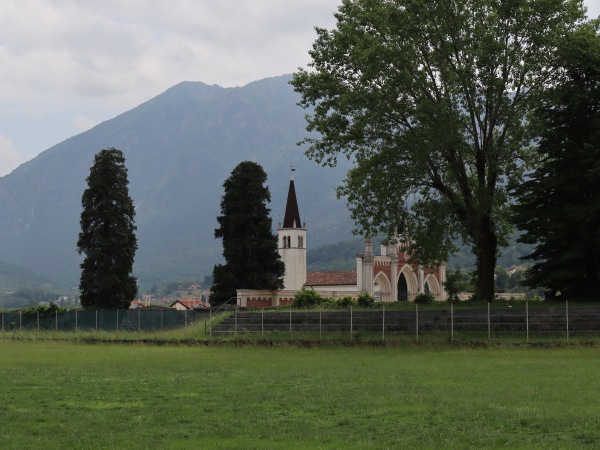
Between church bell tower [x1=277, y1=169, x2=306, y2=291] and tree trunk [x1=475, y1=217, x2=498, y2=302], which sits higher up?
church bell tower [x1=277, y1=169, x2=306, y2=291]

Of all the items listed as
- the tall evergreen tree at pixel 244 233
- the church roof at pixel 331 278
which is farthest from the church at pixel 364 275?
the tall evergreen tree at pixel 244 233

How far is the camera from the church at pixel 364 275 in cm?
11731

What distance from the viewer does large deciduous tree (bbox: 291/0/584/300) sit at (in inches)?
1750

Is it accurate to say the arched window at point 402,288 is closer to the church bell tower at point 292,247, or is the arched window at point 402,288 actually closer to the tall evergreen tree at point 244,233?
the church bell tower at point 292,247

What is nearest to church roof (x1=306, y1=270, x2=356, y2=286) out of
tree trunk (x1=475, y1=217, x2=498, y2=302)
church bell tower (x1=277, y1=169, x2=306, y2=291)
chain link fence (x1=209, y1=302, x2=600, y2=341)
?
church bell tower (x1=277, y1=169, x2=306, y2=291)

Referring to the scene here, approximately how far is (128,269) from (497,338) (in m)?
43.0

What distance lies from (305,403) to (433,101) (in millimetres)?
28466

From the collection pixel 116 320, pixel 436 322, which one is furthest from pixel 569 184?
pixel 116 320

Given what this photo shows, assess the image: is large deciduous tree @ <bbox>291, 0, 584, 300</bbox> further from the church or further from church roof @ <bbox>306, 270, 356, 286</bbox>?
church roof @ <bbox>306, 270, 356, 286</bbox>

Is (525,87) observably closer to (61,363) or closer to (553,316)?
(553,316)

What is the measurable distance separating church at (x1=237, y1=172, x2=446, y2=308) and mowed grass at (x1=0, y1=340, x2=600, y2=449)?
83691 millimetres

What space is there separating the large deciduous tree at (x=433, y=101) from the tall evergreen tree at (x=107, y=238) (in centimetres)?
3164

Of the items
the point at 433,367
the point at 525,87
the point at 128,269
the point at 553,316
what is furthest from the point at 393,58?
the point at 128,269

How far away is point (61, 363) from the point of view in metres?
32.5
